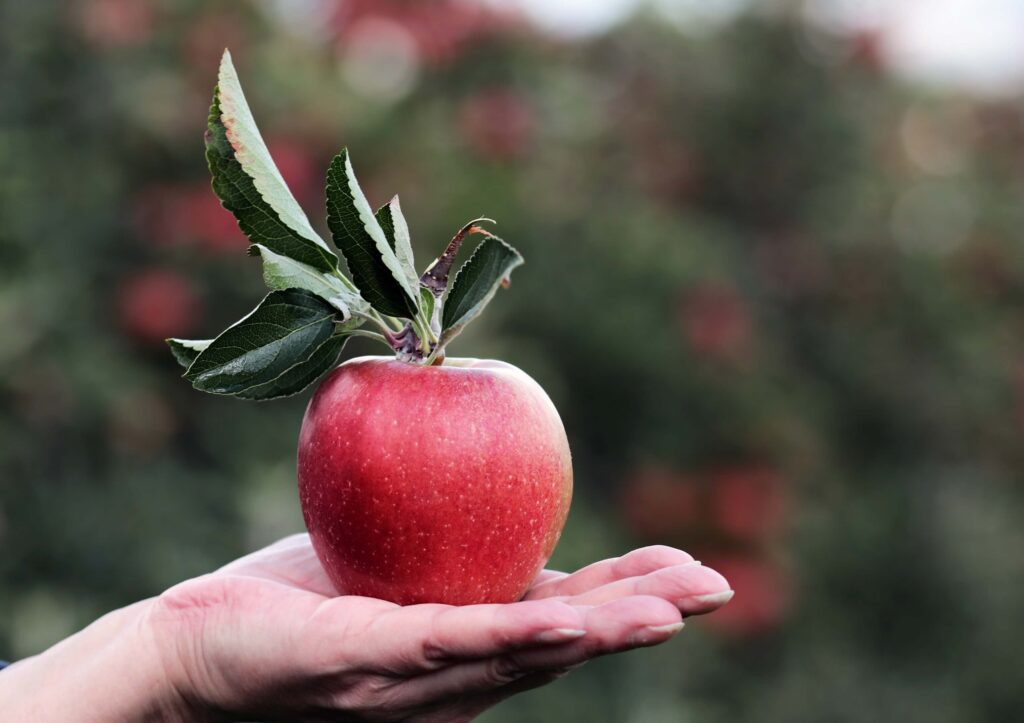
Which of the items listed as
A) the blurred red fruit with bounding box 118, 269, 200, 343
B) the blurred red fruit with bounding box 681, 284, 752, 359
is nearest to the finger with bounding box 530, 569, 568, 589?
the blurred red fruit with bounding box 118, 269, 200, 343

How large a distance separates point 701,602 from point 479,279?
49cm

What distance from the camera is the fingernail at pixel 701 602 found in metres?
1.35

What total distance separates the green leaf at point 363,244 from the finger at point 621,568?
43 centimetres

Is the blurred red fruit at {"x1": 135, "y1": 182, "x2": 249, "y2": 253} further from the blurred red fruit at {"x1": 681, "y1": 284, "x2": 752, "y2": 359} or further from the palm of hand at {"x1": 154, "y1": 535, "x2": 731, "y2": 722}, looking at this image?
the palm of hand at {"x1": 154, "y1": 535, "x2": 731, "y2": 722}

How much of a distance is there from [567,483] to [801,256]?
5.71 metres

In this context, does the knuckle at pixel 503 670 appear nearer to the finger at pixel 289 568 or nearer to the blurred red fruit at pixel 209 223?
the finger at pixel 289 568

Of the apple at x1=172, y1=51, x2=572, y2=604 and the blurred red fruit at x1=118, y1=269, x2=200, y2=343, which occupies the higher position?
the blurred red fruit at x1=118, y1=269, x2=200, y2=343

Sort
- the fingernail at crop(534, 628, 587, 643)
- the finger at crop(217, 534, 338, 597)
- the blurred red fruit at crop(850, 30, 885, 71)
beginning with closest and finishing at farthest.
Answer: the fingernail at crop(534, 628, 587, 643)
the finger at crop(217, 534, 338, 597)
the blurred red fruit at crop(850, 30, 885, 71)

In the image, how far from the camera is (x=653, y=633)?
1276mm

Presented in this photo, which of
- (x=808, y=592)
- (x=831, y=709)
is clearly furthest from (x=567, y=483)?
(x=808, y=592)

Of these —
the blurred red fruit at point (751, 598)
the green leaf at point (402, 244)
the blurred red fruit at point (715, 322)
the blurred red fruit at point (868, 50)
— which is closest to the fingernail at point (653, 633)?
the green leaf at point (402, 244)

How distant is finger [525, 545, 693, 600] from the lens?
1.54 meters

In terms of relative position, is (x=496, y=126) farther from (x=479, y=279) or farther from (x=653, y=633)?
(x=653, y=633)

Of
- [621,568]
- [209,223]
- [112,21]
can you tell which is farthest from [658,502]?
[621,568]
